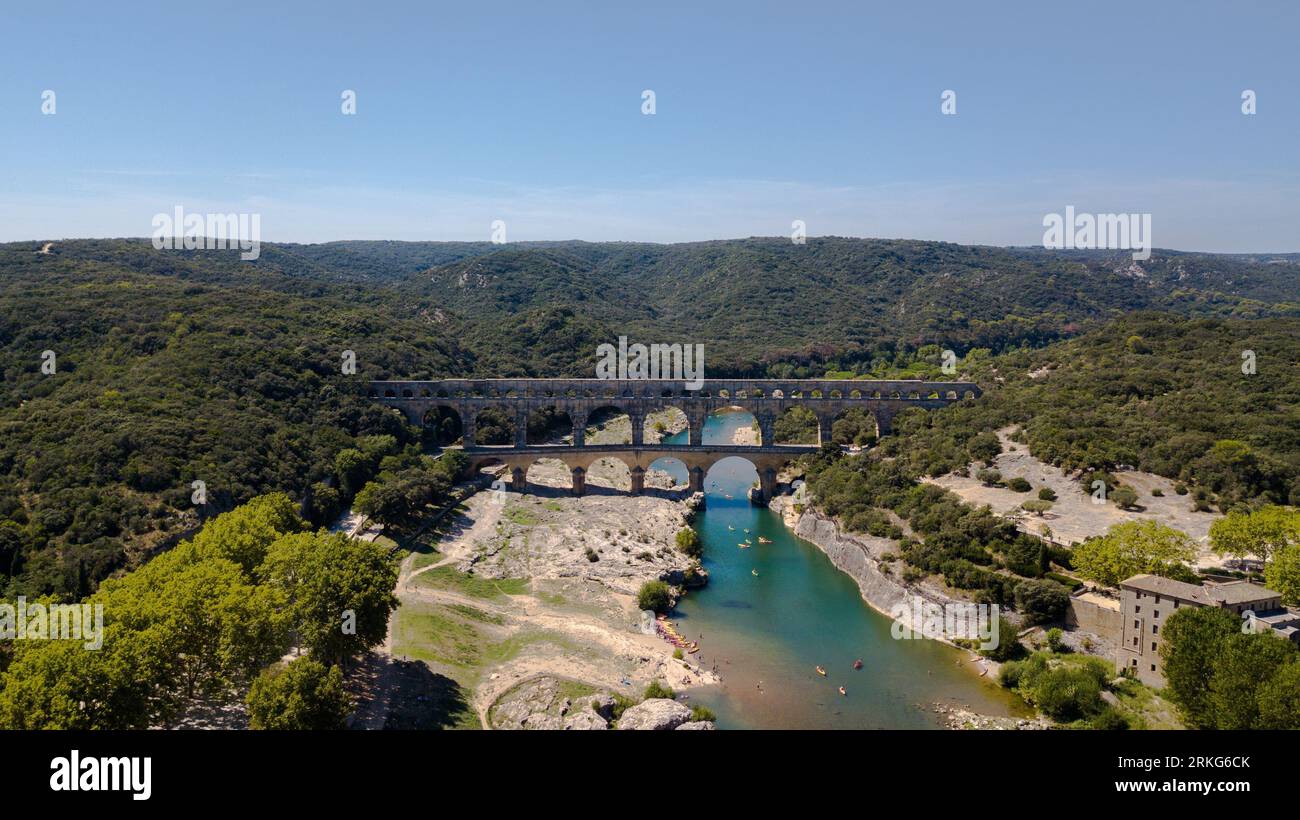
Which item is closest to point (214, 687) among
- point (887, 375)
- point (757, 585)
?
point (757, 585)

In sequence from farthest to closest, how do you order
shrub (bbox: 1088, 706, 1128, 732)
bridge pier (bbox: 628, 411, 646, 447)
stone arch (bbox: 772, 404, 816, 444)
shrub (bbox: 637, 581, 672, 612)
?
stone arch (bbox: 772, 404, 816, 444), bridge pier (bbox: 628, 411, 646, 447), shrub (bbox: 637, 581, 672, 612), shrub (bbox: 1088, 706, 1128, 732)

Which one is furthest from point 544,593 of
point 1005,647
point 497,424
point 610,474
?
point 497,424

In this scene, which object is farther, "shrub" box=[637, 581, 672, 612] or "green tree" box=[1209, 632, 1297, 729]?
"shrub" box=[637, 581, 672, 612]

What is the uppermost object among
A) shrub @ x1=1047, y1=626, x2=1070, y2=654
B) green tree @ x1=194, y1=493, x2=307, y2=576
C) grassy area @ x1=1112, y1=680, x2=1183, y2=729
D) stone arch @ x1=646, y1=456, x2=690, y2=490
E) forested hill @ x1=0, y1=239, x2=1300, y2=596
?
forested hill @ x1=0, y1=239, x2=1300, y2=596

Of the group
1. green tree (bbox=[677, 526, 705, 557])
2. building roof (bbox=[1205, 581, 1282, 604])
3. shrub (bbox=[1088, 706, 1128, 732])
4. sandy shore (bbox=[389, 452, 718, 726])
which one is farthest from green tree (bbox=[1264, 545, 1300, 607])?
green tree (bbox=[677, 526, 705, 557])

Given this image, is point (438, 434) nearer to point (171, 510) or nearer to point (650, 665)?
point (171, 510)

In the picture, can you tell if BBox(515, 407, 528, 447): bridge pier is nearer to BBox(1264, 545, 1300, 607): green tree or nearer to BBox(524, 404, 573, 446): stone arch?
BBox(524, 404, 573, 446): stone arch
